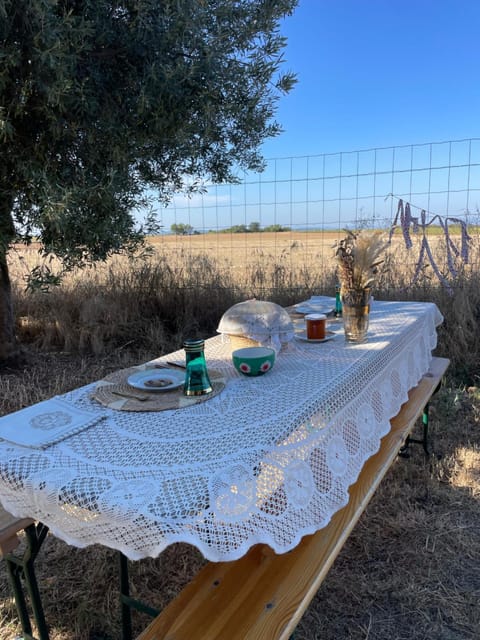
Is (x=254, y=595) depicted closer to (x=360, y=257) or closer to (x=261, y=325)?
(x=261, y=325)

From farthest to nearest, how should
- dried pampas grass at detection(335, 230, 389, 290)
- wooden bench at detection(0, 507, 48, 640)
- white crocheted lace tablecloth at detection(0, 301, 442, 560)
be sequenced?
dried pampas grass at detection(335, 230, 389, 290) < wooden bench at detection(0, 507, 48, 640) < white crocheted lace tablecloth at detection(0, 301, 442, 560)

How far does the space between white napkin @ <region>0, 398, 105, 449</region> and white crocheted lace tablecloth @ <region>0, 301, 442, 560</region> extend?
13mm

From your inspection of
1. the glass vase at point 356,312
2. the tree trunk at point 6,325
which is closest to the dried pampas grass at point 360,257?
the glass vase at point 356,312

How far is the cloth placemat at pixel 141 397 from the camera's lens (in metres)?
1.22

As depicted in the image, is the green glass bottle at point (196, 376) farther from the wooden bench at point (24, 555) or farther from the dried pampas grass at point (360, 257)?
the dried pampas grass at point (360, 257)

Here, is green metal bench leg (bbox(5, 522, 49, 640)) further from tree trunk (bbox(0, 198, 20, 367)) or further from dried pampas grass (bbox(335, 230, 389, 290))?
tree trunk (bbox(0, 198, 20, 367))

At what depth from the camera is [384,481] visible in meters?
2.33

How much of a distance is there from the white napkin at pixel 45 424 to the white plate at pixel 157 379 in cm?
20

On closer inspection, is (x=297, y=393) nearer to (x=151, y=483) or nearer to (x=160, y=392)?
(x=160, y=392)

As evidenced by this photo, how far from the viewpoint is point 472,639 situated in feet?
4.76

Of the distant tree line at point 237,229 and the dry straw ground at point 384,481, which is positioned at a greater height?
the distant tree line at point 237,229

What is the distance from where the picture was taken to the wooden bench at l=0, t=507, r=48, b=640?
1181mm

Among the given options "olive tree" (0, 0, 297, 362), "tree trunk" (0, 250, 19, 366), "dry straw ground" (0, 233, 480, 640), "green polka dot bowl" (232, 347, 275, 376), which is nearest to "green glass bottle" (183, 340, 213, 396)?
"green polka dot bowl" (232, 347, 275, 376)

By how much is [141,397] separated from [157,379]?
128 mm
